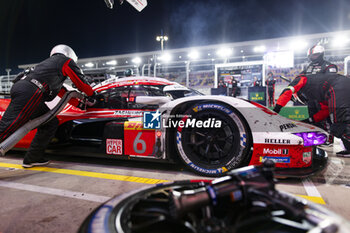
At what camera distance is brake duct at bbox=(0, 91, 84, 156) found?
2324mm

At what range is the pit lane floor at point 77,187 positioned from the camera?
4.44ft

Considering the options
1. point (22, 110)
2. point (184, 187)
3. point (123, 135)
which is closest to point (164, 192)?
point (184, 187)

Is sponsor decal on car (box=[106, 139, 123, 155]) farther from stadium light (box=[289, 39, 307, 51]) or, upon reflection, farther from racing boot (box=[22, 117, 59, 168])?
stadium light (box=[289, 39, 307, 51])

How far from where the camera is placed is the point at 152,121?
89.0 inches

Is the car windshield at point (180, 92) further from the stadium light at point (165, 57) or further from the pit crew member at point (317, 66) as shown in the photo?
the stadium light at point (165, 57)

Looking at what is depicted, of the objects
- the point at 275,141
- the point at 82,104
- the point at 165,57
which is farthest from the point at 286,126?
the point at 165,57

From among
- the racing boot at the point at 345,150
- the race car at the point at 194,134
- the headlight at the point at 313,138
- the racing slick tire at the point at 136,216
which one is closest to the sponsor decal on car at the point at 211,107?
the race car at the point at 194,134

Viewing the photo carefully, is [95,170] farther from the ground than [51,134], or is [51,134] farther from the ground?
[51,134]

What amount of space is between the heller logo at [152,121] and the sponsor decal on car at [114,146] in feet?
1.30

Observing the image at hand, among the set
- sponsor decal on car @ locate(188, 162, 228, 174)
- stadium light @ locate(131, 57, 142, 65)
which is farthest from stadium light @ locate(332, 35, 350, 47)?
sponsor decal on car @ locate(188, 162, 228, 174)

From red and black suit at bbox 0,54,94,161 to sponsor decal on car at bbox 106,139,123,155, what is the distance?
0.76 metres

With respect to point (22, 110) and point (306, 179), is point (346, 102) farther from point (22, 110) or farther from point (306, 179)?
point (22, 110)

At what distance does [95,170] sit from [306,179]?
231cm

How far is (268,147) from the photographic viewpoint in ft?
6.19
